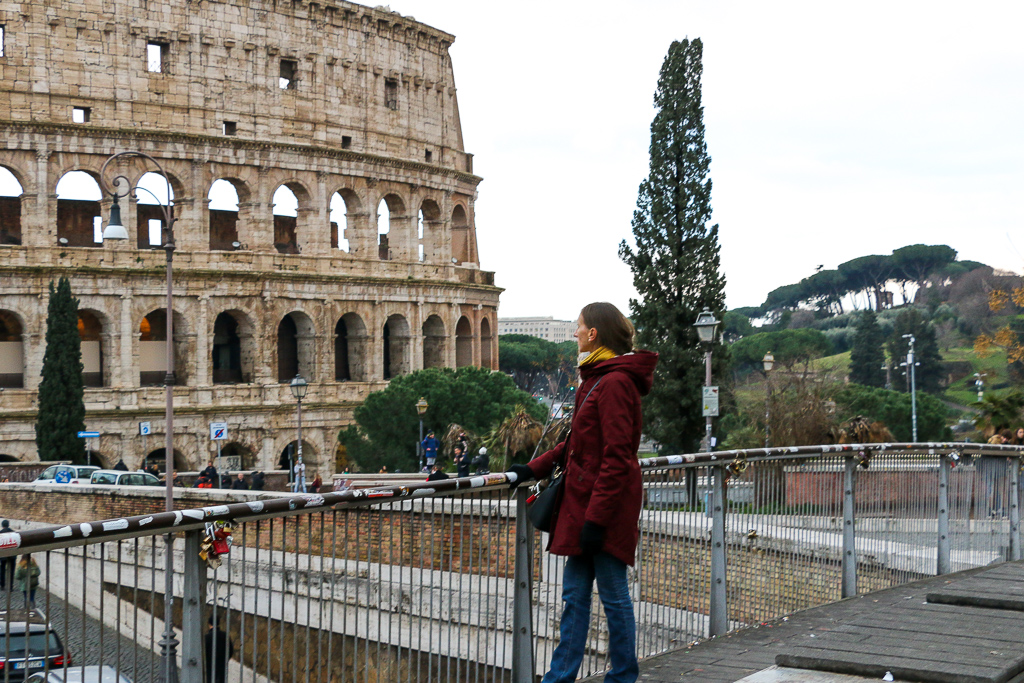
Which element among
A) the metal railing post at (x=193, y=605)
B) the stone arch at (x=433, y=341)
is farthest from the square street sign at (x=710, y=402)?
the stone arch at (x=433, y=341)

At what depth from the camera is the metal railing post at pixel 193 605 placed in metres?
4.27

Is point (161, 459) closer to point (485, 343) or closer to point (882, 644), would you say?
point (485, 343)

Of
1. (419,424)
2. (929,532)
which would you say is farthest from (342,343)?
(929,532)

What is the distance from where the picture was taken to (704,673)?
596cm

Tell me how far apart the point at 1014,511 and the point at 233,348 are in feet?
125

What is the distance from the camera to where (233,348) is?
4525 centimetres

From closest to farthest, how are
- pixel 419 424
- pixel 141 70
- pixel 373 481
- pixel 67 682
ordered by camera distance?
pixel 67 682, pixel 373 481, pixel 419 424, pixel 141 70

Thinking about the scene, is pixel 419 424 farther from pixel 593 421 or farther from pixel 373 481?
pixel 593 421

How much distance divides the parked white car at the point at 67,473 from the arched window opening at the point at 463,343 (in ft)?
71.5

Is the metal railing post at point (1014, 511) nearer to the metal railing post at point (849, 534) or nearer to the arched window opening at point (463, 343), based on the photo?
the metal railing post at point (849, 534)

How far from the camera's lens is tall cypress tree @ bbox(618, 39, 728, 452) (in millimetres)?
Result: 32875

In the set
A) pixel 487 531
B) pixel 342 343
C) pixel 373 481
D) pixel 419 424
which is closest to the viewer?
pixel 487 531

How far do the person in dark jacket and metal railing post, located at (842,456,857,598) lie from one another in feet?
17.5

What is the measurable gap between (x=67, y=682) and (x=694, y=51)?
1303 inches
